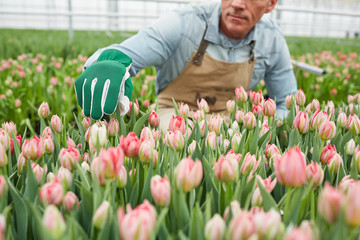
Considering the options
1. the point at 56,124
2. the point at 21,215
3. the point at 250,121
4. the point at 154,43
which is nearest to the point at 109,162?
the point at 21,215

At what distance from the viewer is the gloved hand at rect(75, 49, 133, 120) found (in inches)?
37.4

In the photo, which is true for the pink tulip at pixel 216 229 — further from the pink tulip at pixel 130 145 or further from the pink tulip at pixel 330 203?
the pink tulip at pixel 130 145

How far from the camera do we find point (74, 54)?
4.02m

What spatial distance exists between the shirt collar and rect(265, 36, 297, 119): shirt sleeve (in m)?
0.21

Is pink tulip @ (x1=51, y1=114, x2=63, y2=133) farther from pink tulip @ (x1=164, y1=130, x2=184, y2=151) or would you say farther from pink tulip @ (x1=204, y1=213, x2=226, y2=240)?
pink tulip @ (x1=204, y1=213, x2=226, y2=240)

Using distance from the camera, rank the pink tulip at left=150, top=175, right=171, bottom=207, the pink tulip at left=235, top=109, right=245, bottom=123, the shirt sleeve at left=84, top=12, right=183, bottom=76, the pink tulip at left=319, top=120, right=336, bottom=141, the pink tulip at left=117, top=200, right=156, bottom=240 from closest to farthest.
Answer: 1. the pink tulip at left=117, top=200, right=156, bottom=240
2. the pink tulip at left=150, top=175, right=171, bottom=207
3. the pink tulip at left=319, top=120, right=336, bottom=141
4. the pink tulip at left=235, top=109, right=245, bottom=123
5. the shirt sleeve at left=84, top=12, right=183, bottom=76

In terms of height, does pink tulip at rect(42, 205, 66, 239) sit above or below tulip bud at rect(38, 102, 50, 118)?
above

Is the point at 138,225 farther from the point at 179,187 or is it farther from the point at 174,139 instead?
the point at 174,139

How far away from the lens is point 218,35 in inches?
70.1

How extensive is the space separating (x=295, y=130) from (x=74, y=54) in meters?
3.55

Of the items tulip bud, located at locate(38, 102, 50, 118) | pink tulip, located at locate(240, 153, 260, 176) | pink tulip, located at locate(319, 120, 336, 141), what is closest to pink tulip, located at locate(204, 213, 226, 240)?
pink tulip, located at locate(240, 153, 260, 176)

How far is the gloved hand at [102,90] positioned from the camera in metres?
0.95

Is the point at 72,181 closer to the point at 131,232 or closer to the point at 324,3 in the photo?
the point at 131,232

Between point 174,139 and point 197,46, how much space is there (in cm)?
113
